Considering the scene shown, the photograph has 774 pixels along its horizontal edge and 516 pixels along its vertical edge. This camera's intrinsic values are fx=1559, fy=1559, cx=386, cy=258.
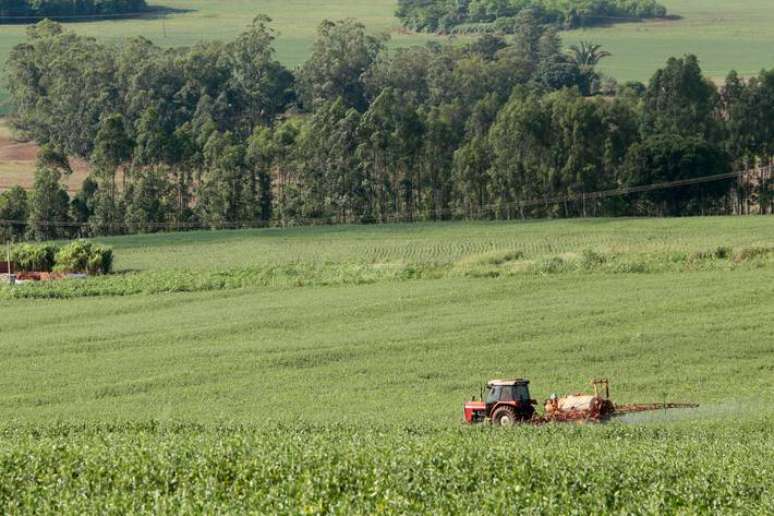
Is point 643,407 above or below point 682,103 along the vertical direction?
below

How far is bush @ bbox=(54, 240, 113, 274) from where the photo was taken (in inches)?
3164

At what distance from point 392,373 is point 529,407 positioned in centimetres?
853

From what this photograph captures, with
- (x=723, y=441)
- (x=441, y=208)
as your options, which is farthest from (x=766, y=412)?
(x=441, y=208)

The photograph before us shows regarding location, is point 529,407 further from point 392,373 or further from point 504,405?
point 392,373

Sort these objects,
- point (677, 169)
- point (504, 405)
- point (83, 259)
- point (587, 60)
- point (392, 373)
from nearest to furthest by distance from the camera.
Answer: point (504, 405)
point (392, 373)
point (83, 259)
point (677, 169)
point (587, 60)

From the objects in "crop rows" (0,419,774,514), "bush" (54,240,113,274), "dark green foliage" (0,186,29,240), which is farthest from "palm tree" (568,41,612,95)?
"crop rows" (0,419,774,514)

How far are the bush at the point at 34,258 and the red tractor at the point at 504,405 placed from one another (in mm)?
48440

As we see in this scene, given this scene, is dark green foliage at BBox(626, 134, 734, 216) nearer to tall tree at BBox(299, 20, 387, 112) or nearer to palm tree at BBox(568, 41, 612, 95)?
tall tree at BBox(299, 20, 387, 112)

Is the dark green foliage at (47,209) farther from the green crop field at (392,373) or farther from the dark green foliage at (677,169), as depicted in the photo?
the dark green foliage at (677,169)

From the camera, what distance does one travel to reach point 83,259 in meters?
80.6

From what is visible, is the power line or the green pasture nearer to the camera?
the green pasture

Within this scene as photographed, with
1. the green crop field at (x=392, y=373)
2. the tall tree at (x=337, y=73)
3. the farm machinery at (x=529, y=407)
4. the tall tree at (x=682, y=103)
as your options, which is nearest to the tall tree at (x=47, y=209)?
the green crop field at (x=392, y=373)

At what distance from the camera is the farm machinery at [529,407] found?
125 feet

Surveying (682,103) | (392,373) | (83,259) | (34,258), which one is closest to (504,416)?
(392,373)
